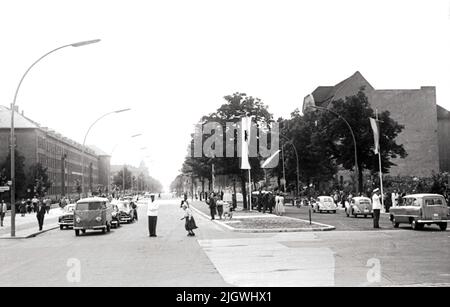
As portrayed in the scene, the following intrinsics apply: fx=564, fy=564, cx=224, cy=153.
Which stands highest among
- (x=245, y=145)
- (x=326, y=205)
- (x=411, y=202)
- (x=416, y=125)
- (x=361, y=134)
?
(x=416, y=125)

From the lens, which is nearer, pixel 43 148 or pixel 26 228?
pixel 26 228

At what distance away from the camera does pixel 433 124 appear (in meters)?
80.8

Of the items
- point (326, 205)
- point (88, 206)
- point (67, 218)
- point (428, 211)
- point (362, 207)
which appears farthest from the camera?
point (326, 205)

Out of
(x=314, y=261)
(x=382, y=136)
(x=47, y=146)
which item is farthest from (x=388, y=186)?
(x=47, y=146)

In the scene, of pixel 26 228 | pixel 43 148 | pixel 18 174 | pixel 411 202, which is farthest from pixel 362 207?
pixel 43 148

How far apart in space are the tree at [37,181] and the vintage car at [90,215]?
180 ft

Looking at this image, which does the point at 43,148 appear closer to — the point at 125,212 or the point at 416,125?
the point at 416,125

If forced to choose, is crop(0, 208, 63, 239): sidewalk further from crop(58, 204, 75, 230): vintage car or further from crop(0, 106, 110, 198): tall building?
crop(0, 106, 110, 198): tall building

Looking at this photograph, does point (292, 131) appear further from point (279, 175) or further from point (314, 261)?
point (314, 261)

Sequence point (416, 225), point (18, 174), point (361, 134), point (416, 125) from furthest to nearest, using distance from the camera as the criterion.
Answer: point (416, 125) → point (18, 174) → point (361, 134) → point (416, 225)

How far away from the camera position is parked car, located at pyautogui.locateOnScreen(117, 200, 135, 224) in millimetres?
36656

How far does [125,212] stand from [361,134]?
112ft

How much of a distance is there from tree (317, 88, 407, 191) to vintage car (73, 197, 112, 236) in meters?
40.3

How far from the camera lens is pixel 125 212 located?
36875mm
